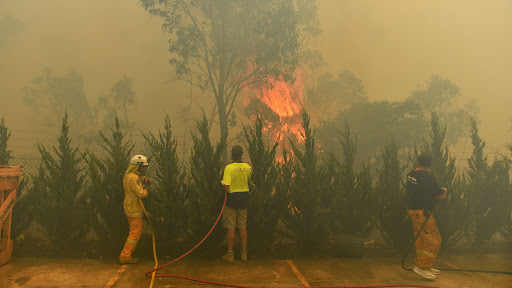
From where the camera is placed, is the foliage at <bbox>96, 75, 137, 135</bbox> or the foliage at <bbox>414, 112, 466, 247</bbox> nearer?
the foliage at <bbox>414, 112, 466, 247</bbox>

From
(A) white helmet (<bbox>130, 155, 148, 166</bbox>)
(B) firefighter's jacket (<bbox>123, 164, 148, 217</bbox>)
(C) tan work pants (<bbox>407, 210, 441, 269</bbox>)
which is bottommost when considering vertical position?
→ (C) tan work pants (<bbox>407, 210, 441, 269</bbox>)

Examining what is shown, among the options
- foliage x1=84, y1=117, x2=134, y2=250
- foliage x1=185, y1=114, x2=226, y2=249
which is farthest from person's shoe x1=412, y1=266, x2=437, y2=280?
foliage x1=84, y1=117, x2=134, y2=250

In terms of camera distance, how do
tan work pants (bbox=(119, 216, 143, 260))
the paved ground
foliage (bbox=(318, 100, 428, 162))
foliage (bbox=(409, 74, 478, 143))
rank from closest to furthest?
the paved ground
tan work pants (bbox=(119, 216, 143, 260))
foliage (bbox=(318, 100, 428, 162))
foliage (bbox=(409, 74, 478, 143))

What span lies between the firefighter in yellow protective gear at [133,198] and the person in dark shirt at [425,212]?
4741 millimetres

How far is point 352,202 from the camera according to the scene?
282 inches

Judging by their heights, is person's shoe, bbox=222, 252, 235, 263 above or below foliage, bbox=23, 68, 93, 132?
below

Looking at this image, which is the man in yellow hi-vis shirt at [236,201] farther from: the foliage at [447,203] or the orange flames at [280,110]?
the orange flames at [280,110]

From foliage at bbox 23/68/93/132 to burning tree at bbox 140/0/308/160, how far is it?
24.0 m

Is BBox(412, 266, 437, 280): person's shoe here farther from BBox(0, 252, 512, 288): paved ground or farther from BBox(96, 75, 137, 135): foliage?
BBox(96, 75, 137, 135): foliage

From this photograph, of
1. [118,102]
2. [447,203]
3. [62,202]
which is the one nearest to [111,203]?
[62,202]

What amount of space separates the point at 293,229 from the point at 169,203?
8.70 feet

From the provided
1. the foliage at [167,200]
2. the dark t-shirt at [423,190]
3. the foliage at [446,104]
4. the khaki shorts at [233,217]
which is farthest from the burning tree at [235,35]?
the foliage at [446,104]

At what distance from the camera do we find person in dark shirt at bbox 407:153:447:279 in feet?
18.5

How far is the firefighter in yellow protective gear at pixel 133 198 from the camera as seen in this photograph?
5840 millimetres
